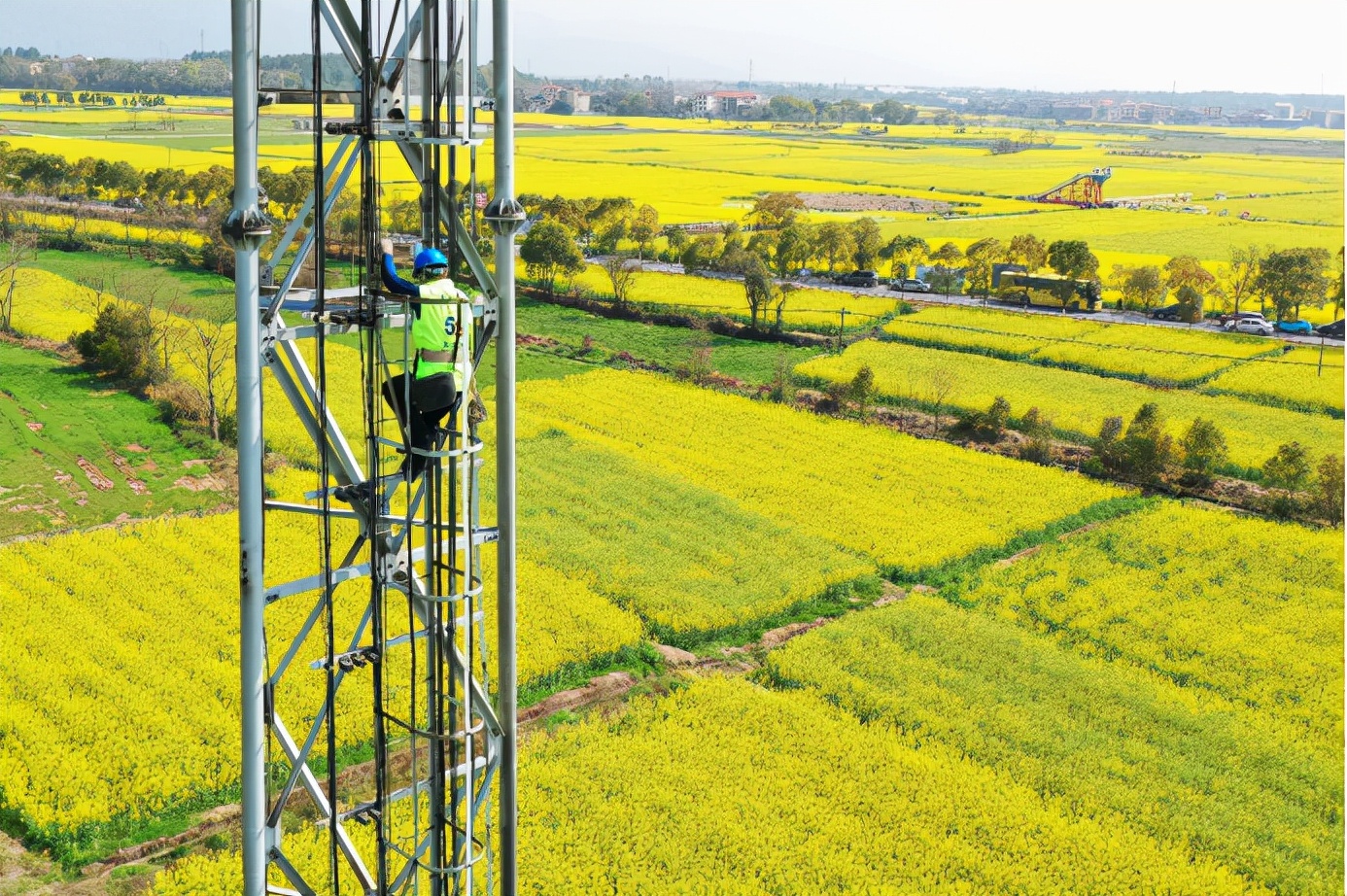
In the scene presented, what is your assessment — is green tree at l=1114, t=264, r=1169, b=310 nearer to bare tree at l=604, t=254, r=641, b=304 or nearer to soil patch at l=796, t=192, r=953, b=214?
bare tree at l=604, t=254, r=641, b=304

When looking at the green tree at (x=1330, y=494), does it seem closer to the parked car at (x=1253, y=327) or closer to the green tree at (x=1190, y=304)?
the parked car at (x=1253, y=327)

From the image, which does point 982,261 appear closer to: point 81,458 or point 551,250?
point 551,250

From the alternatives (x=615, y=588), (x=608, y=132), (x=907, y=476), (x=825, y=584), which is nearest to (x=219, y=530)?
(x=615, y=588)

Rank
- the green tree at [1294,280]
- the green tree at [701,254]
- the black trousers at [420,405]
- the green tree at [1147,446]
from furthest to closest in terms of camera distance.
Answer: the green tree at [701,254]
the green tree at [1294,280]
the green tree at [1147,446]
the black trousers at [420,405]

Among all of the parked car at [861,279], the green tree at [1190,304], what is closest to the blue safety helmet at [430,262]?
the green tree at [1190,304]

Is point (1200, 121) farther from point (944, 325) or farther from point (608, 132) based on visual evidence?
point (944, 325)

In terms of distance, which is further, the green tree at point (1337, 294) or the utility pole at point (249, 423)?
the green tree at point (1337, 294)
